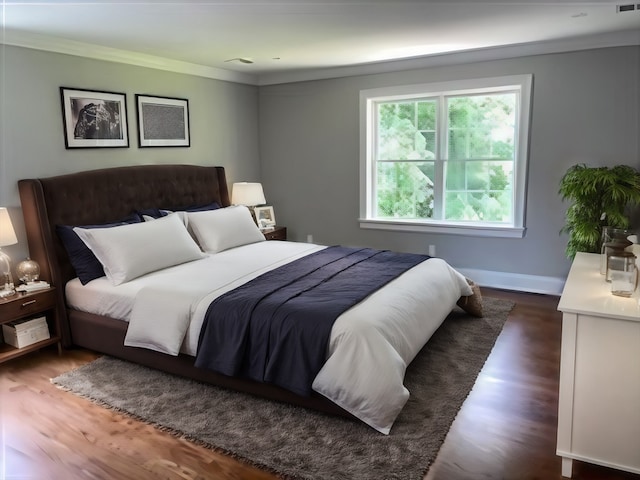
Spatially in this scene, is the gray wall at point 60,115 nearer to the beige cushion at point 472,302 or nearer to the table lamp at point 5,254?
the table lamp at point 5,254

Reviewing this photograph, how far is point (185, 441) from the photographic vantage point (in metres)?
2.48

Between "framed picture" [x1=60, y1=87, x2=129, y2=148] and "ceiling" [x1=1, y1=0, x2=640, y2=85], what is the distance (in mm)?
329

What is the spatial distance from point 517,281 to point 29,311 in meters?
4.31

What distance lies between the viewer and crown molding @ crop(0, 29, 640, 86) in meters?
3.70

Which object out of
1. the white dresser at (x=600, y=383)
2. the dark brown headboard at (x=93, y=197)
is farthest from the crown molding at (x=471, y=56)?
the white dresser at (x=600, y=383)

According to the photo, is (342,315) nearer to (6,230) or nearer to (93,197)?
(6,230)

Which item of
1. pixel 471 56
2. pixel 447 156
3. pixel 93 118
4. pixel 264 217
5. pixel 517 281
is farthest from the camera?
pixel 264 217

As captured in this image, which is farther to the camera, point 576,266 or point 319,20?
point 319,20

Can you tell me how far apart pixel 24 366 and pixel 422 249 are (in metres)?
3.85

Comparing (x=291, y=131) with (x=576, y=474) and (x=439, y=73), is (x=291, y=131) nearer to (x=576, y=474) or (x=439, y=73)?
(x=439, y=73)

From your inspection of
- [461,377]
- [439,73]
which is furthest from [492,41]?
[461,377]

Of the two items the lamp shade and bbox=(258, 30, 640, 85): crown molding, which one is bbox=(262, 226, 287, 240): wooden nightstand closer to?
the lamp shade

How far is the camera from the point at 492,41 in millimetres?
4227

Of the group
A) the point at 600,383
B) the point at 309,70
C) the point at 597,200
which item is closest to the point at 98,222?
the point at 309,70
